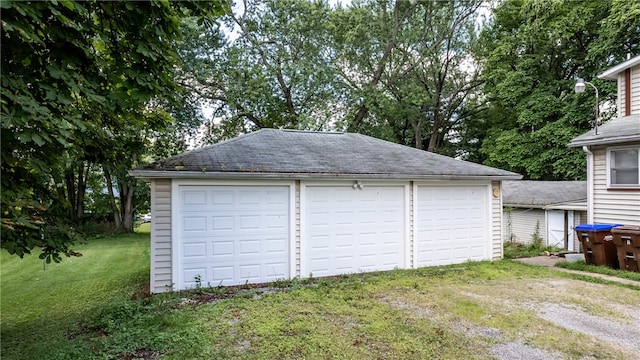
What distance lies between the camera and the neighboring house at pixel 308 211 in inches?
254

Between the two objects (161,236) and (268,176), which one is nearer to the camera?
(161,236)

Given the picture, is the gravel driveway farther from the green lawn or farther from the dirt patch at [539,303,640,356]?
the green lawn

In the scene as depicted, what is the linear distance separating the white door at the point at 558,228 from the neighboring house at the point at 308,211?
489 cm

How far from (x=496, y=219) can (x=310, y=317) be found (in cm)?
613

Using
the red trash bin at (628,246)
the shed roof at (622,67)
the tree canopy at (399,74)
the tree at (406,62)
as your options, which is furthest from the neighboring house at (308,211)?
the tree at (406,62)

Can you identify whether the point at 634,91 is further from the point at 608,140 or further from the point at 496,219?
the point at 496,219

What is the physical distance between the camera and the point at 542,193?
13750 millimetres

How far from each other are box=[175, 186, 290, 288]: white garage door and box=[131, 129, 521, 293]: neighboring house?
0.06 feet

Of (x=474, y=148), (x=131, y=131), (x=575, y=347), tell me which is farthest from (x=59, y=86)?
(x=474, y=148)

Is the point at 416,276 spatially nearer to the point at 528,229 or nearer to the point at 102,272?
the point at 102,272

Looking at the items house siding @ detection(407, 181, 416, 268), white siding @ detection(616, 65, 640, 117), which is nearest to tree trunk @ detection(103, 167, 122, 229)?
house siding @ detection(407, 181, 416, 268)

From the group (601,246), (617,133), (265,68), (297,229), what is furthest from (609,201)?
(265,68)

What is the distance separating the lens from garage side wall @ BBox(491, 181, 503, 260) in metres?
8.81

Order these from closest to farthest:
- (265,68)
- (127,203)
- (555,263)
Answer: (555,263) < (265,68) < (127,203)
